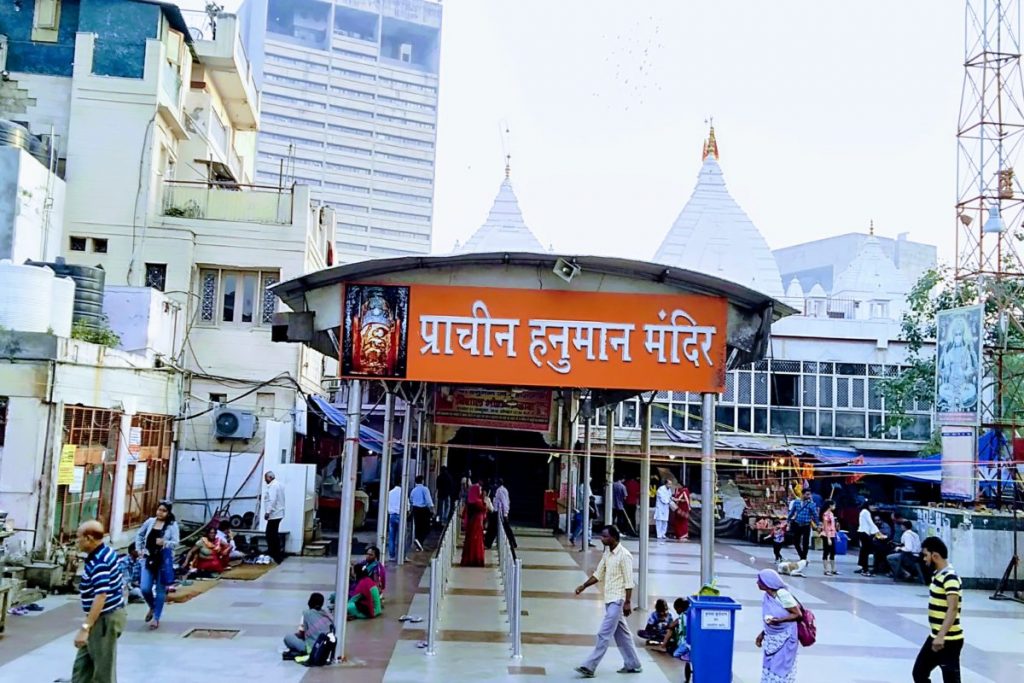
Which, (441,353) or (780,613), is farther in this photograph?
(441,353)

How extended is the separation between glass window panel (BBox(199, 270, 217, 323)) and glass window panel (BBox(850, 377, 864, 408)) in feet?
62.3

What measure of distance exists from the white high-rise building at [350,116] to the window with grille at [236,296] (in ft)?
241

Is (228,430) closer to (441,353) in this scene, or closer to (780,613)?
(441,353)

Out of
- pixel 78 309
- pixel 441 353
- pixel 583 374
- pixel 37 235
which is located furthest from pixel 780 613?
pixel 37 235

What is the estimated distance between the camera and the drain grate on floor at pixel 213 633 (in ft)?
34.9

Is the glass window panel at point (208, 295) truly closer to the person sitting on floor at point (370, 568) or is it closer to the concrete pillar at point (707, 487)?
the person sitting on floor at point (370, 568)

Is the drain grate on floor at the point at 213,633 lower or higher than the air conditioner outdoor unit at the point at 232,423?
lower

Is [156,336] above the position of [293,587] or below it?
above

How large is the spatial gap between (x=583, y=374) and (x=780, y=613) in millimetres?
3285

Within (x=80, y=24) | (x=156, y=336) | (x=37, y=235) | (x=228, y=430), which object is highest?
(x=80, y=24)

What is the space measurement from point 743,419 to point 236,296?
15.8 metres

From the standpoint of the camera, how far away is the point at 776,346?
29594 mm

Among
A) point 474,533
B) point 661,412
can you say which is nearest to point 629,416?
point 661,412

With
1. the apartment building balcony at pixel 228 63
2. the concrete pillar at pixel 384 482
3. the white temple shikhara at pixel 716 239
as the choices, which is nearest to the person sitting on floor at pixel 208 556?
the concrete pillar at pixel 384 482
